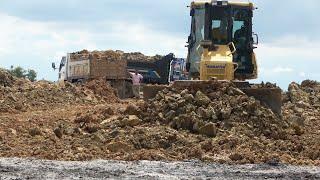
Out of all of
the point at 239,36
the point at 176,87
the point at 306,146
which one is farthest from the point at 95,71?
the point at 306,146

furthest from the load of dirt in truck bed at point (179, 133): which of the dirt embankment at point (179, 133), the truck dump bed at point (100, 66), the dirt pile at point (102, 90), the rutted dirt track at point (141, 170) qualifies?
the truck dump bed at point (100, 66)

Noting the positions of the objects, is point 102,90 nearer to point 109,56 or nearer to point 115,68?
point 115,68

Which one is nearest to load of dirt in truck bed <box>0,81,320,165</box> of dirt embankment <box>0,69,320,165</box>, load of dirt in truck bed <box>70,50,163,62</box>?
dirt embankment <box>0,69,320,165</box>

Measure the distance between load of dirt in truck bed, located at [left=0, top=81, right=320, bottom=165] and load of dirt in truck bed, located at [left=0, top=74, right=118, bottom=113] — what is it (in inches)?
227

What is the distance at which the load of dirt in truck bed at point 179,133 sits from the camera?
1171 centimetres

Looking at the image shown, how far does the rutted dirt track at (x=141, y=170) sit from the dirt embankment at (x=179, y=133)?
0.64m

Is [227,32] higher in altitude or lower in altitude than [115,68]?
higher

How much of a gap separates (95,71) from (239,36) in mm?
13279

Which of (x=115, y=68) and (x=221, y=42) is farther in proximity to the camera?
(x=115, y=68)

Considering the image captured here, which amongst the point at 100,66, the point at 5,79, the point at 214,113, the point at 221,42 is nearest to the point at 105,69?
the point at 100,66

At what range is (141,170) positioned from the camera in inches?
392

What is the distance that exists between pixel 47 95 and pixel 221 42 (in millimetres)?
8310

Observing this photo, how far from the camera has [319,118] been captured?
16438 mm

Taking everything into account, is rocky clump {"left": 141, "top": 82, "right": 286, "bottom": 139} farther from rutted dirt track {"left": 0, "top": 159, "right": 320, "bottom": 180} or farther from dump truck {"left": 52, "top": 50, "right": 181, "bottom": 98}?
dump truck {"left": 52, "top": 50, "right": 181, "bottom": 98}
